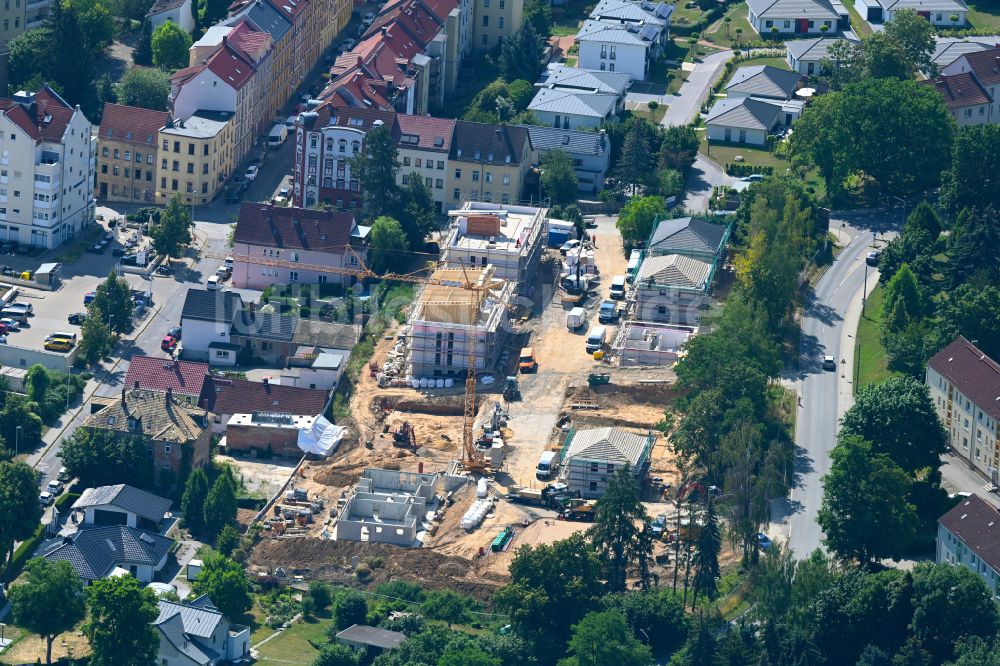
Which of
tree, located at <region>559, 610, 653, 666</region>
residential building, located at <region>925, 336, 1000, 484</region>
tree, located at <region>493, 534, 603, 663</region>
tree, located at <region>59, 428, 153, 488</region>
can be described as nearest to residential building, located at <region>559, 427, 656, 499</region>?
tree, located at <region>493, 534, 603, 663</region>

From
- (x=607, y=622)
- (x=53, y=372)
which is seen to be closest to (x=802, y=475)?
(x=607, y=622)

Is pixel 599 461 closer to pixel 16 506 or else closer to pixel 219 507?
pixel 219 507

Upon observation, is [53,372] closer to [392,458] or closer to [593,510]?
[392,458]

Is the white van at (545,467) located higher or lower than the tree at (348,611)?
higher

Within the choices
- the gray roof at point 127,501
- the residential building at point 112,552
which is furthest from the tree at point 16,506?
→ the gray roof at point 127,501

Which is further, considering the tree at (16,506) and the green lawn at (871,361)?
the green lawn at (871,361)

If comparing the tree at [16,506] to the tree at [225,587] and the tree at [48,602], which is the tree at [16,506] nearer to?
the tree at [48,602]

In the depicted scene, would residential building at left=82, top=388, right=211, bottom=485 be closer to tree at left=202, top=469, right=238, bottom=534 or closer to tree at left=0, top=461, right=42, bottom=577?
tree at left=202, top=469, right=238, bottom=534
